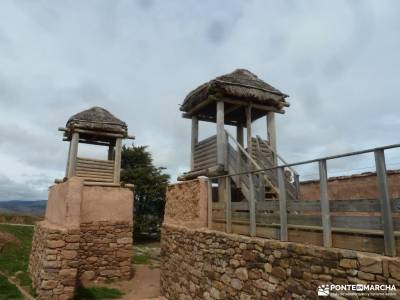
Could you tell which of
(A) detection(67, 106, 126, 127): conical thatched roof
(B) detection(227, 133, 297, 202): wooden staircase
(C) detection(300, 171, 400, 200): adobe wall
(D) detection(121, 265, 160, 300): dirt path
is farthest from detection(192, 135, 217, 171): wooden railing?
(A) detection(67, 106, 126, 127): conical thatched roof

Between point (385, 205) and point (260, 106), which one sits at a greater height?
point (260, 106)

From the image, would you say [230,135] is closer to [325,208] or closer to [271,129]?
[271,129]

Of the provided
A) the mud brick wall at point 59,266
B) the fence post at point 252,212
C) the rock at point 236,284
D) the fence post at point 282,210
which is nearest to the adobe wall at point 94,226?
the mud brick wall at point 59,266

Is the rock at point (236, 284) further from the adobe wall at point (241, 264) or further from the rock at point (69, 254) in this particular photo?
the rock at point (69, 254)

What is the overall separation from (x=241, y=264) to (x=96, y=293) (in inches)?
240

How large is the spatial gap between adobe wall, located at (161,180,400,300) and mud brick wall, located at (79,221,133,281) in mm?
2854

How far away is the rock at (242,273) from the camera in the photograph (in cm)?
553

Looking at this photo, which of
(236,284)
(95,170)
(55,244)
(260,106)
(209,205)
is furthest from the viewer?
(95,170)

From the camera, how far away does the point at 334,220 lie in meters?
4.22

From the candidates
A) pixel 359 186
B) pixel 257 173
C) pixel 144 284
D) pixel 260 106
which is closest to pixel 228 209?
pixel 257 173

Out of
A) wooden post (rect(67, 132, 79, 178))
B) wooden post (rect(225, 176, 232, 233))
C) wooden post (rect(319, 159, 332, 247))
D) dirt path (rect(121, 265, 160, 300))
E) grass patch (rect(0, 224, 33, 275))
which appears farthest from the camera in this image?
wooden post (rect(67, 132, 79, 178))

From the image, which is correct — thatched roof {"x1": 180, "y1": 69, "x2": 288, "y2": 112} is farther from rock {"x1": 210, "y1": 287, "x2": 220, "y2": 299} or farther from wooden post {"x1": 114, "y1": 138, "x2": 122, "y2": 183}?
wooden post {"x1": 114, "y1": 138, "x2": 122, "y2": 183}

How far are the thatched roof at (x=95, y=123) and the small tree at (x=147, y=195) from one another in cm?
1125

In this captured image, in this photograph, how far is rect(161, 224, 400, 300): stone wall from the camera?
11.9 feet
